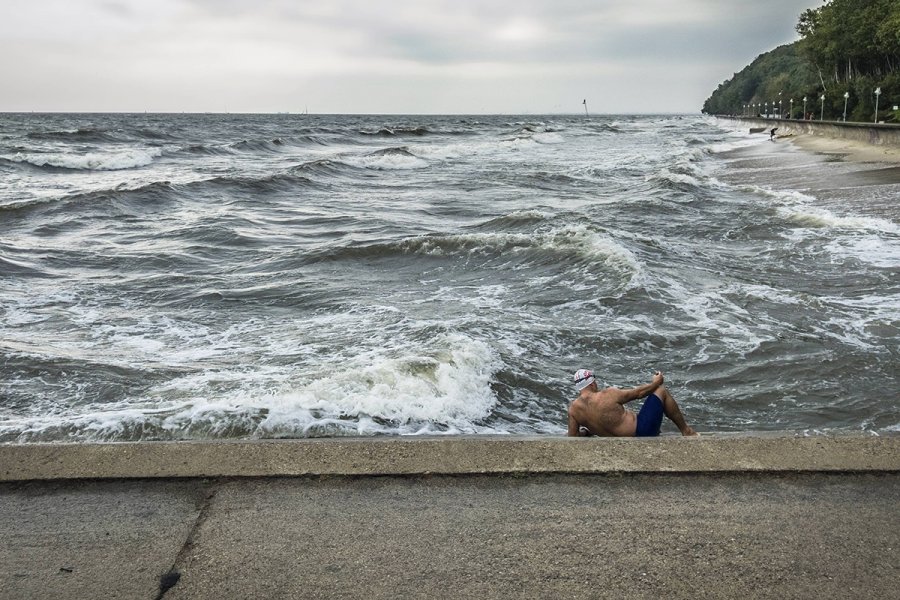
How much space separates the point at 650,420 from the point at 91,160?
1475 inches

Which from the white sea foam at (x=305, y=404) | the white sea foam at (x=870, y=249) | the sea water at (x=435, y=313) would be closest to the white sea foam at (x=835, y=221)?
the sea water at (x=435, y=313)

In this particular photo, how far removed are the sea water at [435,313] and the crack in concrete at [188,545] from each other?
1745 mm

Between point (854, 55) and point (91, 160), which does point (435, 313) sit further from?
point (854, 55)

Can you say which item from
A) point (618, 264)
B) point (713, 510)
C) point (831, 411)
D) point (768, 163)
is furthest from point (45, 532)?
point (768, 163)

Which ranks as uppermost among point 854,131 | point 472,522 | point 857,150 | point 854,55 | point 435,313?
point 854,55

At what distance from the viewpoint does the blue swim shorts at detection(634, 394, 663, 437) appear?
15.5 ft

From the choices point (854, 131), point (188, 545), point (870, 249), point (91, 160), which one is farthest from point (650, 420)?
point (854, 131)

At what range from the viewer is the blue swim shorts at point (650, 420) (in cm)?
473

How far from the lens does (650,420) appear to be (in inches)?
187

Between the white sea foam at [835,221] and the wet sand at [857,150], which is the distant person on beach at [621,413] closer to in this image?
the white sea foam at [835,221]

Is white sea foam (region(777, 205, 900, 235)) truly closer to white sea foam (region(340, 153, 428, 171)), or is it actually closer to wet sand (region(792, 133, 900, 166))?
wet sand (region(792, 133, 900, 166))

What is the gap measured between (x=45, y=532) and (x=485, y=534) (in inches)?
74.1

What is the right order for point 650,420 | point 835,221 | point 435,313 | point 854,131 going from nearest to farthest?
point 650,420 → point 435,313 → point 835,221 → point 854,131

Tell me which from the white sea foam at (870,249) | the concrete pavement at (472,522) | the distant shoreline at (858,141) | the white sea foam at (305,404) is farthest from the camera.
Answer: the distant shoreline at (858,141)
